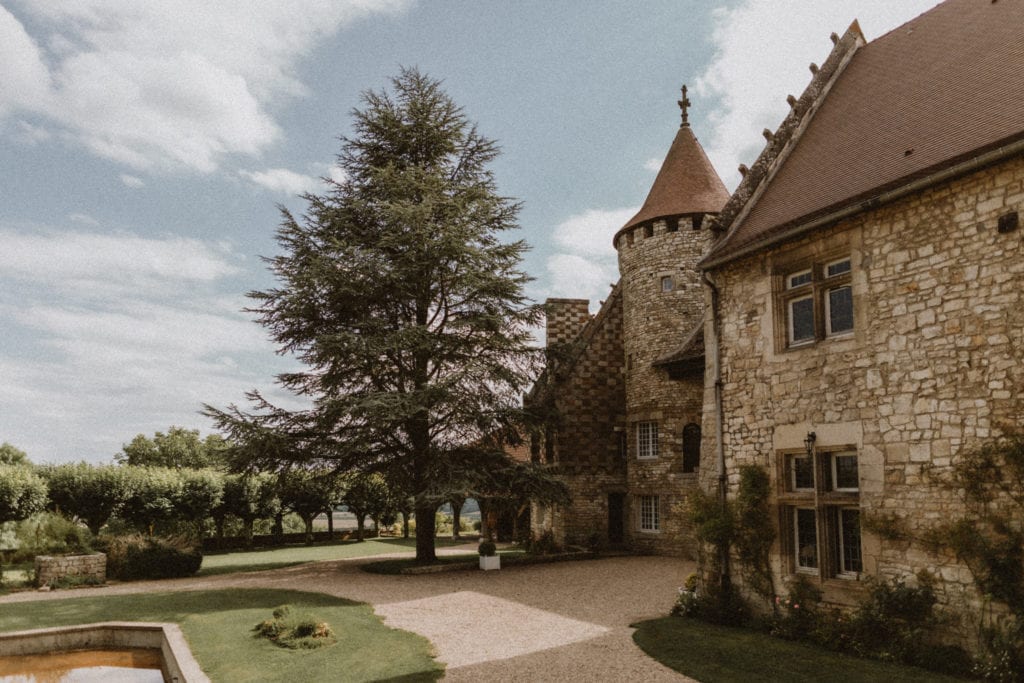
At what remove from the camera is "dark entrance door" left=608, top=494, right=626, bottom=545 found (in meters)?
23.1

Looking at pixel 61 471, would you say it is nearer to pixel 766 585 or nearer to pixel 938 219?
pixel 766 585

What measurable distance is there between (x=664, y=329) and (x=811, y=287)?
11.4m

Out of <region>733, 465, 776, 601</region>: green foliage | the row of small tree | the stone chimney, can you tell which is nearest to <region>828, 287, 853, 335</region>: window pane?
<region>733, 465, 776, 601</region>: green foliage

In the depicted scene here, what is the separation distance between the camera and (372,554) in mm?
25562

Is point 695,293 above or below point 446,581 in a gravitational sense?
above

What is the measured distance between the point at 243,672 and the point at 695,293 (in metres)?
17.2

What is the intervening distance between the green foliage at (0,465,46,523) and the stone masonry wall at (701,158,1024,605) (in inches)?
905

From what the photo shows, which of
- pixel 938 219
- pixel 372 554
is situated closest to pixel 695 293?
pixel 938 219

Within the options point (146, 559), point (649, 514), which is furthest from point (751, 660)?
point (146, 559)

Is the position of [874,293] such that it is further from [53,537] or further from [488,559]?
[53,537]

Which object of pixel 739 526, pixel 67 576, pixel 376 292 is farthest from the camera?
pixel 376 292

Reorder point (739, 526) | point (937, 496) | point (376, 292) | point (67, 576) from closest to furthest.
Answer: point (937, 496) → point (739, 526) → point (67, 576) → point (376, 292)

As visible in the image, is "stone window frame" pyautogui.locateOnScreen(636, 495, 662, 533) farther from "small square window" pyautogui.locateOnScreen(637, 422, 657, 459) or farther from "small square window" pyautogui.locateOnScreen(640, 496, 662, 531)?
"small square window" pyautogui.locateOnScreen(637, 422, 657, 459)

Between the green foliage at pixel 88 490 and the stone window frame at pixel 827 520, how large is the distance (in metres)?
23.9
